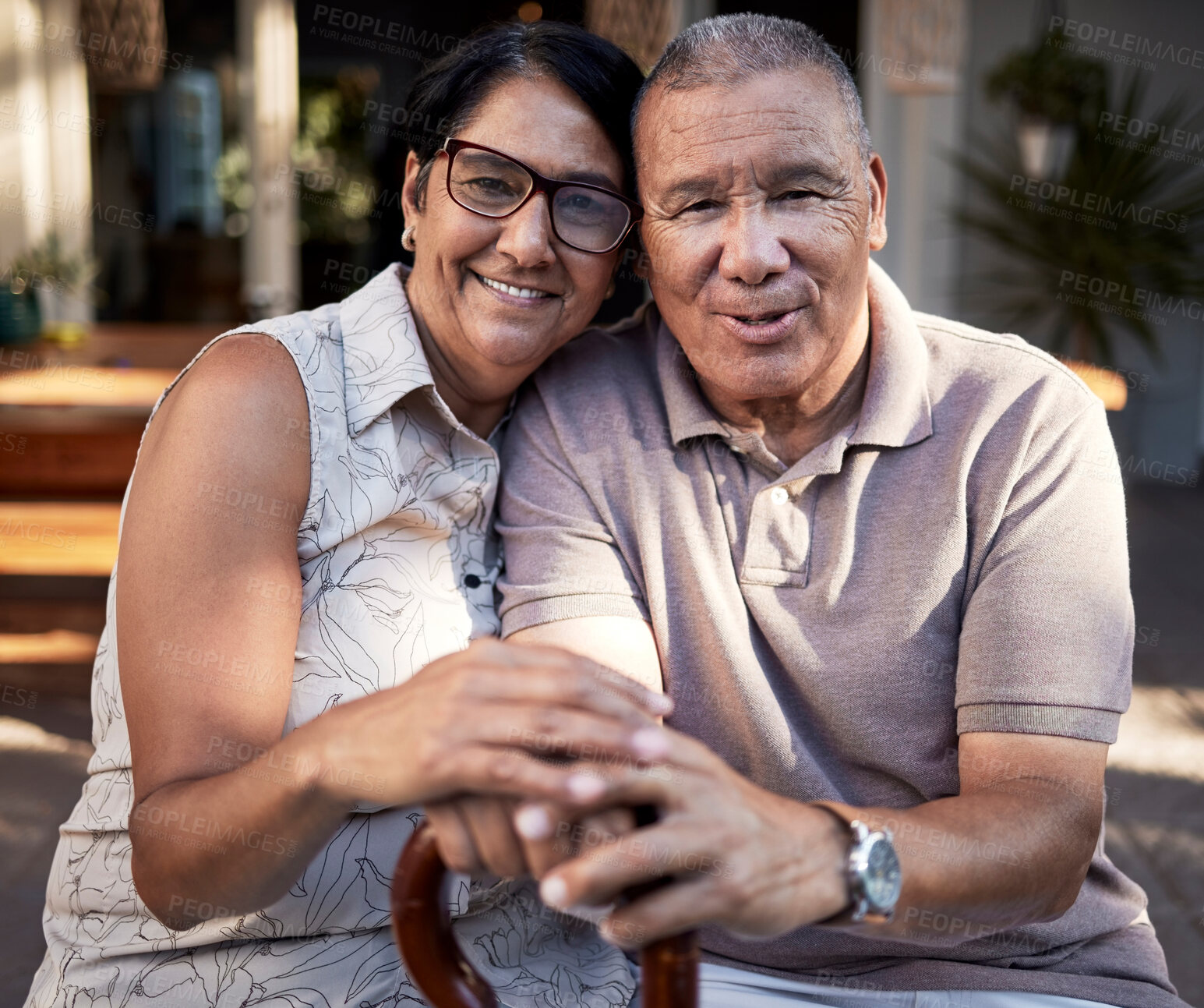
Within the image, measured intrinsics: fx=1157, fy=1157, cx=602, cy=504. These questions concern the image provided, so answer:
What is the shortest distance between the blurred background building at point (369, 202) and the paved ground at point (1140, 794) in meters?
0.03

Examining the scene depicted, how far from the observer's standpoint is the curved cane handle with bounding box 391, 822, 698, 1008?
913mm

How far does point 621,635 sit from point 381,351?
0.48 metres

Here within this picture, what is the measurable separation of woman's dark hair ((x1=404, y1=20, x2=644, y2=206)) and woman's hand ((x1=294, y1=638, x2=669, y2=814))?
2.58 ft

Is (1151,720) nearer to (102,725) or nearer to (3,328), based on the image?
(102,725)

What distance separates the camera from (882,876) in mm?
1060

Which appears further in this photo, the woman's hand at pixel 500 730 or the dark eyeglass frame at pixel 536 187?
the dark eyeglass frame at pixel 536 187

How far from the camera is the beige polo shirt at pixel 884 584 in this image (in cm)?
135

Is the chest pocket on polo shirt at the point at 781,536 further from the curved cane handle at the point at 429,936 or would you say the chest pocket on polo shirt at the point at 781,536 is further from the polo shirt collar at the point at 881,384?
the curved cane handle at the point at 429,936

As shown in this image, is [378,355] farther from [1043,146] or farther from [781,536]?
[1043,146]

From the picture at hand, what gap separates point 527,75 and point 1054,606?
93 centimetres

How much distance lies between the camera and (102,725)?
1.48 meters

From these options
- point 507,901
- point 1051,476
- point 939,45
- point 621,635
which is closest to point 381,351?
point 621,635

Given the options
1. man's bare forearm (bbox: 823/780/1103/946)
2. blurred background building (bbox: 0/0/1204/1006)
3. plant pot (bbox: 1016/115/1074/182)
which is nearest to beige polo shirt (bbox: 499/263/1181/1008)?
man's bare forearm (bbox: 823/780/1103/946)

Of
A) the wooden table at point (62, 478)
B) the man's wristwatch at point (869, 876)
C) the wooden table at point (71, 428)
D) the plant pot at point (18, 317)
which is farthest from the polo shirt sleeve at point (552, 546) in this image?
the plant pot at point (18, 317)
